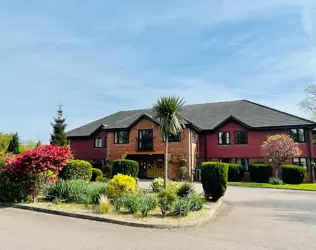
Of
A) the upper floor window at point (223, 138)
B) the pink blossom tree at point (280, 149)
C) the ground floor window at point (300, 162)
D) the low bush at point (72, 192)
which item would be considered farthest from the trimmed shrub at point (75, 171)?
the ground floor window at point (300, 162)

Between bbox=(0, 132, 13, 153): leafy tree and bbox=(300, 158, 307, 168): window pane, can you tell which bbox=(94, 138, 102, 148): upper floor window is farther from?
bbox=(300, 158, 307, 168): window pane

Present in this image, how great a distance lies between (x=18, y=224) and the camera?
7809mm

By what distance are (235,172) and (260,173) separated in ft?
7.39

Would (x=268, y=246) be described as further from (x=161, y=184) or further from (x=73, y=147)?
(x=73, y=147)

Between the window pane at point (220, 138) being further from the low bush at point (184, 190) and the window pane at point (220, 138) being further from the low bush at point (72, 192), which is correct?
the low bush at point (72, 192)

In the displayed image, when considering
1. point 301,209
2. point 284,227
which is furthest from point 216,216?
point 301,209

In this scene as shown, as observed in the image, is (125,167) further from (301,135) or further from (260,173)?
(301,135)

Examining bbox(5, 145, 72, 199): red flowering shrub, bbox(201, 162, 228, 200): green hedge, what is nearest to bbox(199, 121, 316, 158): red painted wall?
bbox(201, 162, 228, 200): green hedge

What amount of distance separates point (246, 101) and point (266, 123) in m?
6.38

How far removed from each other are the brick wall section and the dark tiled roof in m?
1.09

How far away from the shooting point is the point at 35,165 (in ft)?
34.7

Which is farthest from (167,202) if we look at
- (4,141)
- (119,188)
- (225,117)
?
(4,141)

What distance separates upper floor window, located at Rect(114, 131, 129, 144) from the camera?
30953mm

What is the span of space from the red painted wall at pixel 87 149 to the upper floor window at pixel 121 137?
395 cm
